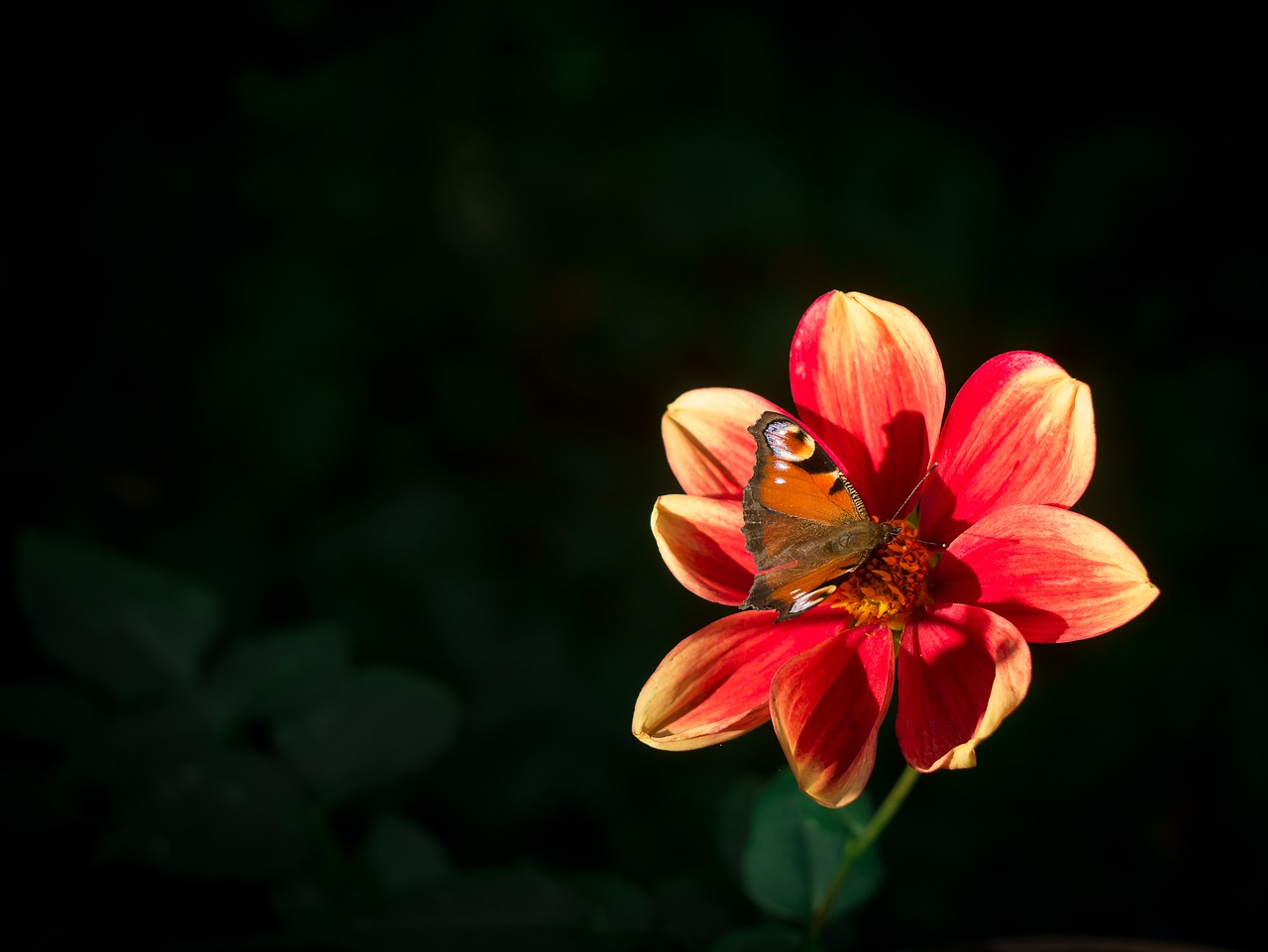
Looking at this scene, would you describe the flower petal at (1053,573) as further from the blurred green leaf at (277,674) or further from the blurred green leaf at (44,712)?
the blurred green leaf at (44,712)

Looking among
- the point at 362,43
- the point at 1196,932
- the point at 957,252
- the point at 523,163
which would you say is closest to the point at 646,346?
the point at 523,163

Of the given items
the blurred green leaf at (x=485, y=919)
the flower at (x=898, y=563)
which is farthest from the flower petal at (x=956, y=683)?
the blurred green leaf at (x=485, y=919)

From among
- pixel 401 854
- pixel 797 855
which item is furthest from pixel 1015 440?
pixel 401 854

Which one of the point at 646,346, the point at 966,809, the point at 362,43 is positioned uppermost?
the point at 362,43

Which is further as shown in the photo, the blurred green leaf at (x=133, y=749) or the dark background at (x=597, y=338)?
the dark background at (x=597, y=338)

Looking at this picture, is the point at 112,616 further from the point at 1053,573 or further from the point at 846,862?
the point at 1053,573

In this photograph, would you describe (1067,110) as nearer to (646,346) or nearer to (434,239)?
(646,346)
